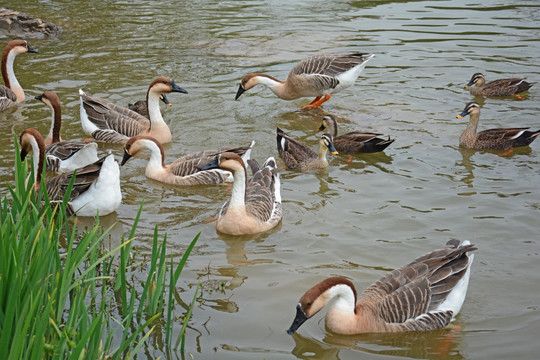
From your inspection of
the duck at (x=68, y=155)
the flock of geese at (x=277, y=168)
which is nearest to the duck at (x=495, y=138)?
the flock of geese at (x=277, y=168)

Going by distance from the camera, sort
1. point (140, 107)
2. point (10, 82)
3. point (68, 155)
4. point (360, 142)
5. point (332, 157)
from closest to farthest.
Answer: point (68, 155), point (360, 142), point (332, 157), point (140, 107), point (10, 82)

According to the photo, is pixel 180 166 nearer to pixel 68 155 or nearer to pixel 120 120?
pixel 68 155

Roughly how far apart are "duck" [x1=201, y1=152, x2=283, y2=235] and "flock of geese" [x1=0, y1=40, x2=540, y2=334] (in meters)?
0.01

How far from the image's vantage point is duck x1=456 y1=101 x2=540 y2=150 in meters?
11.1

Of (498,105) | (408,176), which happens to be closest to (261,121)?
(408,176)

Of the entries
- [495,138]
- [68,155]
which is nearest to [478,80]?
[495,138]

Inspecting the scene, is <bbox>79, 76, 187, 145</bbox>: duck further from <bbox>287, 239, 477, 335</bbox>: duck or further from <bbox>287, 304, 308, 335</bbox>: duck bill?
<bbox>287, 304, 308, 335</bbox>: duck bill

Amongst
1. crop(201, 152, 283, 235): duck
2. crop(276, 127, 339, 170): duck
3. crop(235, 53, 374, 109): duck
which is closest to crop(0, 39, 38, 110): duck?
crop(235, 53, 374, 109): duck

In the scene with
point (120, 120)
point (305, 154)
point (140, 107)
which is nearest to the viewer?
point (305, 154)

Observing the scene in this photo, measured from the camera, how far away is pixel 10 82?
13.6 meters

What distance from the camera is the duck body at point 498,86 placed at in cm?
1334

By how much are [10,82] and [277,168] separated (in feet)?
21.0

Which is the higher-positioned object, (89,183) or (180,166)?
(89,183)

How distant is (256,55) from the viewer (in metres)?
16.7
